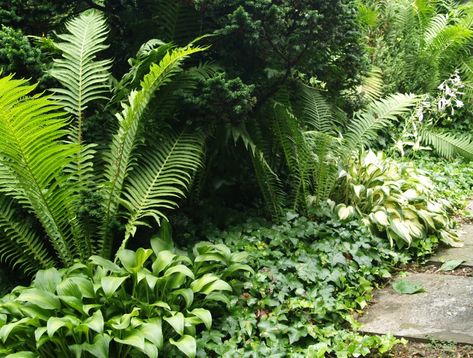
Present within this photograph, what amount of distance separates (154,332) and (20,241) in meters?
1.28

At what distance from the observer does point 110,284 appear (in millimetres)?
2537

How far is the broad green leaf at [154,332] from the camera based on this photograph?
7.80 ft

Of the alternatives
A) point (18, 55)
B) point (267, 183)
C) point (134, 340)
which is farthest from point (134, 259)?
point (18, 55)

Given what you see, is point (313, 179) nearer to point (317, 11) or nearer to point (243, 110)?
point (243, 110)

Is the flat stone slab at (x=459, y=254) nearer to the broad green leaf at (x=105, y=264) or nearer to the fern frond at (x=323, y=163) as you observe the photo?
the fern frond at (x=323, y=163)

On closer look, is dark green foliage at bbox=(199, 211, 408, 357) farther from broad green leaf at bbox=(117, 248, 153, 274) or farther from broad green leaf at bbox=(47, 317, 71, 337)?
broad green leaf at bbox=(47, 317, 71, 337)

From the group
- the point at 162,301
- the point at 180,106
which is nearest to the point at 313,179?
the point at 180,106

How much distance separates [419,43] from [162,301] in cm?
539

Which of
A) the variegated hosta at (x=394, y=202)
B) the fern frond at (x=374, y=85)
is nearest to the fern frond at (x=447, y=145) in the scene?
the fern frond at (x=374, y=85)

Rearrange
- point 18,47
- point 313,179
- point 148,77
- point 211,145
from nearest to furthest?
1. point 148,77
2. point 18,47
3. point 211,145
4. point 313,179


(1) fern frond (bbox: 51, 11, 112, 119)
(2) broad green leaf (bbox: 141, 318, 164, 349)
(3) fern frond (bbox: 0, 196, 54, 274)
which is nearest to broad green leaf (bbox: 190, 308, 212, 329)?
(2) broad green leaf (bbox: 141, 318, 164, 349)

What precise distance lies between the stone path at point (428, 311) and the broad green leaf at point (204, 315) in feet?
2.94

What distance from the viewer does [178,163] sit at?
3.37m

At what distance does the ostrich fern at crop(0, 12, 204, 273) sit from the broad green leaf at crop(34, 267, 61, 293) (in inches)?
13.9
